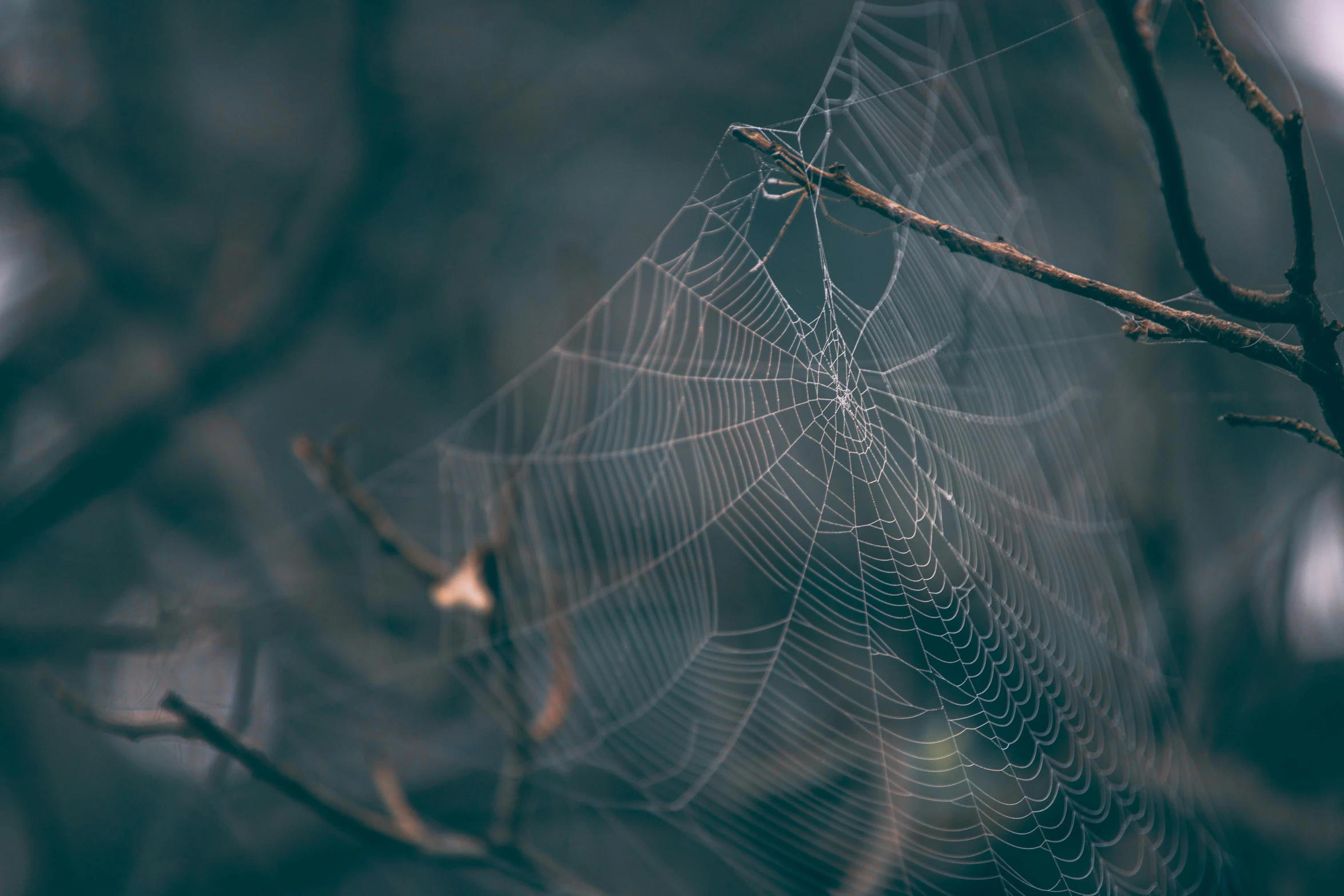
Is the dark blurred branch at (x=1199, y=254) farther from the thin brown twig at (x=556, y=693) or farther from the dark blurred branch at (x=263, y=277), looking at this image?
the dark blurred branch at (x=263, y=277)

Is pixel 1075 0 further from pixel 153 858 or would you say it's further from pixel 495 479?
pixel 153 858

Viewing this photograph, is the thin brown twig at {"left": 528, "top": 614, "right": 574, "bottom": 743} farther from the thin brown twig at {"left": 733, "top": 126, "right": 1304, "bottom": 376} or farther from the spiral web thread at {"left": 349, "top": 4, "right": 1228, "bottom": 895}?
the thin brown twig at {"left": 733, "top": 126, "right": 1304, "bottom": 376}

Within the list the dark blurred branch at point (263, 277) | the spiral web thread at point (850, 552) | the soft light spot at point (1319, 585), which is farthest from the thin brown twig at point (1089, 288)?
the dark blurred branch at point (263, 277)

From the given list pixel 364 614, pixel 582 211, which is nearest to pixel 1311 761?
pixel 582 211

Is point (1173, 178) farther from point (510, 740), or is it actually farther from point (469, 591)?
point (510, 740)

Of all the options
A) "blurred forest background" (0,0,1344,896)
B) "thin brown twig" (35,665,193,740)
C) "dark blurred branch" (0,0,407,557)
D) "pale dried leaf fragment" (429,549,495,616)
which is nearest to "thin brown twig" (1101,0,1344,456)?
"pale dried leaf fragment" (429,549,495,616)

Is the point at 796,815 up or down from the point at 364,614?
up
